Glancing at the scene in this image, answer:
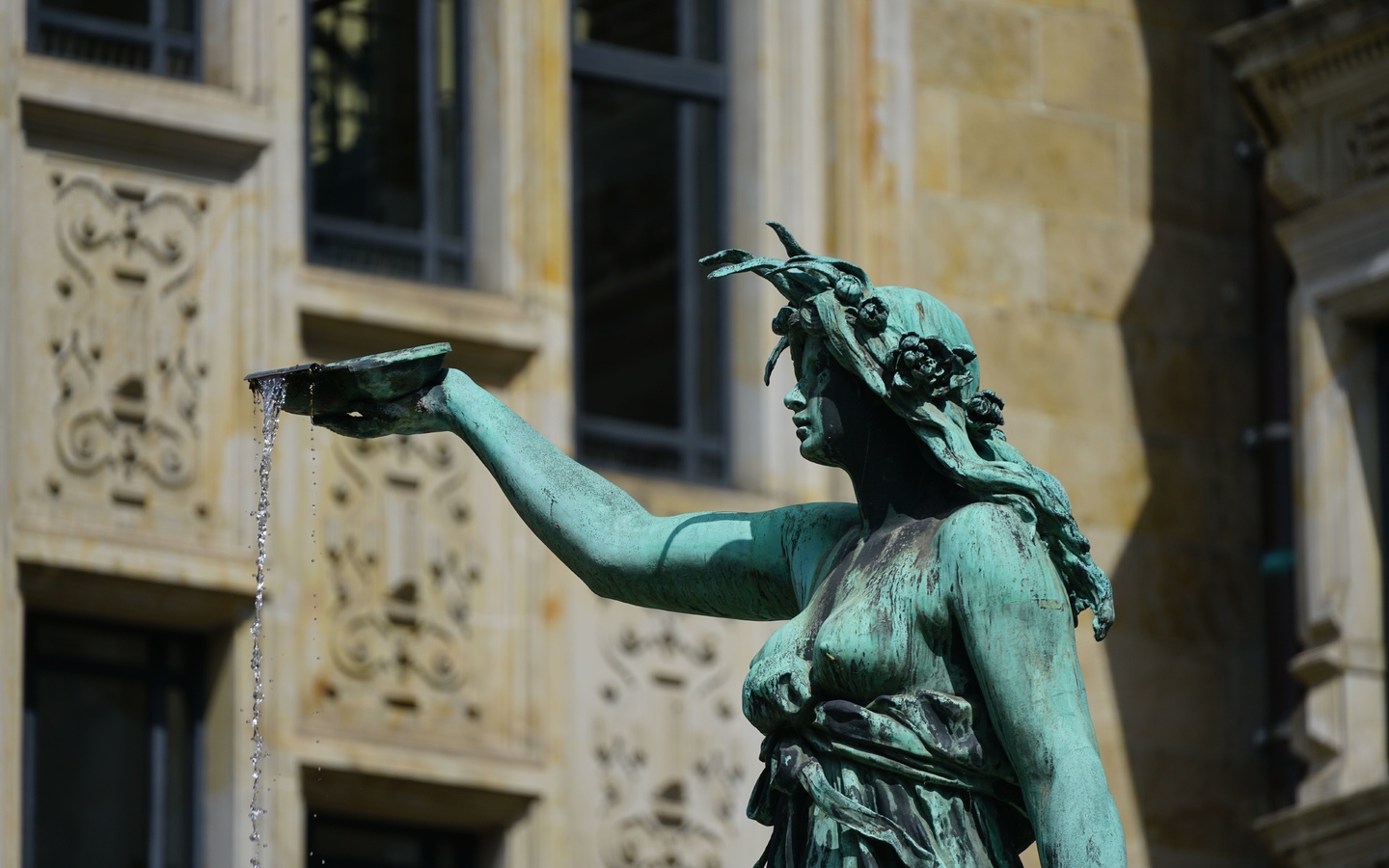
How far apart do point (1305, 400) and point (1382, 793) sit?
2066mm

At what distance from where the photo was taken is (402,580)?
19.9 m

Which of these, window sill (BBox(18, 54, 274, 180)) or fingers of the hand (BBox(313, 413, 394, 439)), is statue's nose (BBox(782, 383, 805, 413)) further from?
window sill (BBox(18, 54, 274, 180))

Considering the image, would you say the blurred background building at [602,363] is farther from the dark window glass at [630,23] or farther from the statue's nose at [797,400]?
the statue's nose at [797,400]

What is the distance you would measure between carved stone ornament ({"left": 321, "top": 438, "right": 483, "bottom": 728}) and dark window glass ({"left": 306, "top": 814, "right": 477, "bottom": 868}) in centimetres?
67

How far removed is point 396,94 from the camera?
67.8 feet

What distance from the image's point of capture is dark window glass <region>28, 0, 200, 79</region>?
779 inches

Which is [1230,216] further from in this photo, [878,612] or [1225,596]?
[878,612]

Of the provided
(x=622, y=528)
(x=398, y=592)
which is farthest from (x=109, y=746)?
(x=622, y=528)

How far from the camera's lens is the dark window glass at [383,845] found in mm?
20156

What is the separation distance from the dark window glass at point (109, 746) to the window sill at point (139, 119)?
2.03 m

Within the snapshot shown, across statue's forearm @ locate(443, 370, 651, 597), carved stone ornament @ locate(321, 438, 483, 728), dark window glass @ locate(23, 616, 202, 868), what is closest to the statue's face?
statue's forearm @ locate(443, 370, 651, 597)

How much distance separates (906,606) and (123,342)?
11.3 metres

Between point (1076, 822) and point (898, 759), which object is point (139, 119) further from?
point (1076, 822)

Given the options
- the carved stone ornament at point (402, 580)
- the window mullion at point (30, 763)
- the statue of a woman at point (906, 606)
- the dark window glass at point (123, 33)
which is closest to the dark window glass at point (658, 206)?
the carved stone ornament at point (402, 580)
